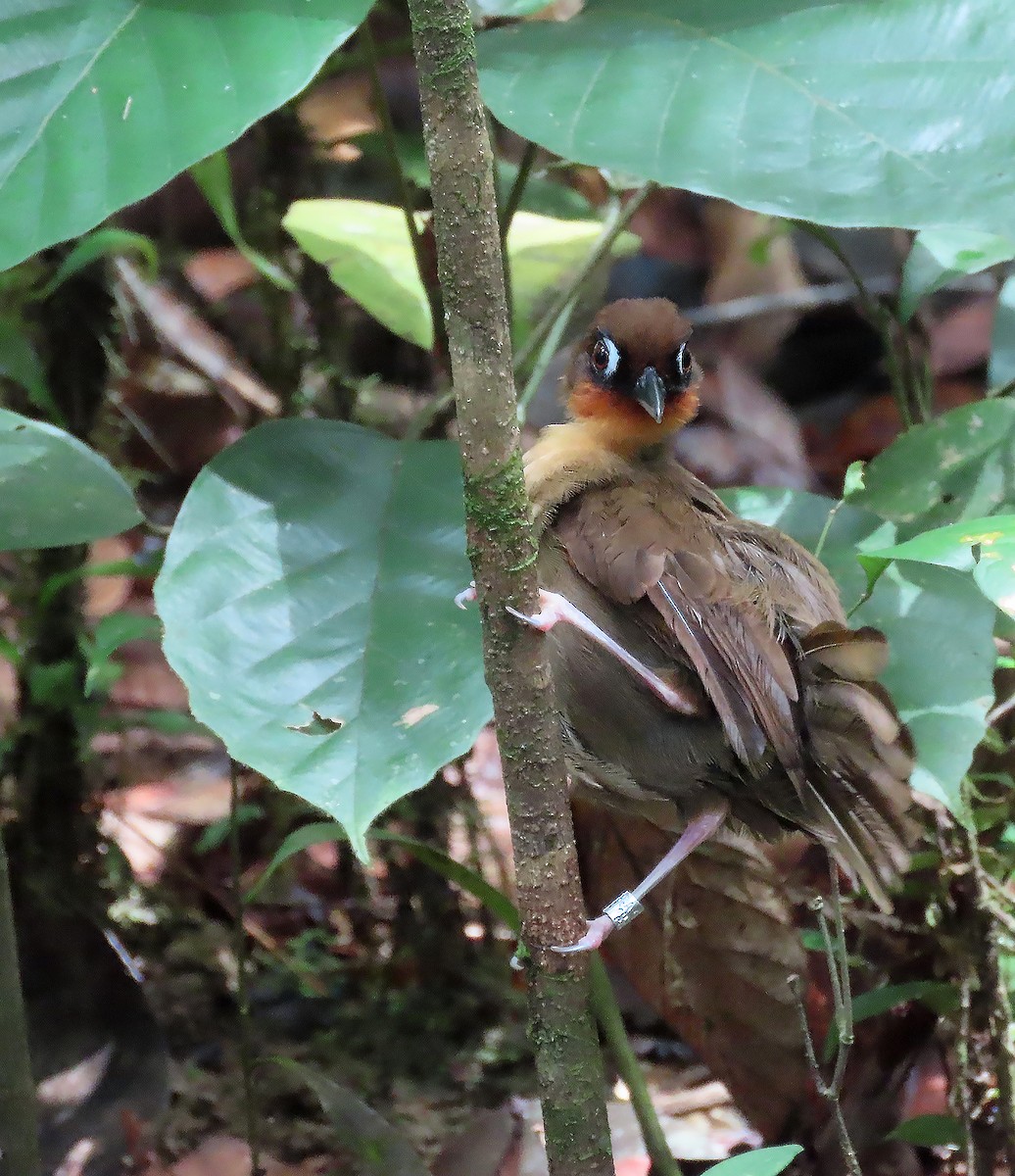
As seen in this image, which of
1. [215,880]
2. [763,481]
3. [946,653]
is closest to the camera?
[946,653]

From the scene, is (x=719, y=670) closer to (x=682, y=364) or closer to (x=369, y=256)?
(x=682, y=364)

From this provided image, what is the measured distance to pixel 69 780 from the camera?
7.59 feet

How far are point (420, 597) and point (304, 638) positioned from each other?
5.9 inches

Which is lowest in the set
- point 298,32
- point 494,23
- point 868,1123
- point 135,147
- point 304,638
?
point 868,1123

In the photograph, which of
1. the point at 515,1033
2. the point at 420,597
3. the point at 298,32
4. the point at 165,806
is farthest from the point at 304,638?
the point at 165,806

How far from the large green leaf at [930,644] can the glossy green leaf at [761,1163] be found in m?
0.51

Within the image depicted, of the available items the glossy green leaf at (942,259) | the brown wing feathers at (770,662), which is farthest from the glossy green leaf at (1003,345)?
the brown wing feathers at (770,662)

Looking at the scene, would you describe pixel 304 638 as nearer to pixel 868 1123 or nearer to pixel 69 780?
pixel 69 780

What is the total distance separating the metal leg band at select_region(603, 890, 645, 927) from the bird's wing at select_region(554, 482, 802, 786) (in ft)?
0.71

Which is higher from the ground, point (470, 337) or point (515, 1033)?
point (470, 337)

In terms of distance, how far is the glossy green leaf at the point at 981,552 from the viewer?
1033mm

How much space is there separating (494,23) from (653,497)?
4.29 ft

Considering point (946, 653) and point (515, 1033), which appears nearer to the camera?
point (946, 653)

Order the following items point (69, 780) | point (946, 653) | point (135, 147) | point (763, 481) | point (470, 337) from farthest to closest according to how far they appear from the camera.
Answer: point (763, 481) < point (69, 780) < point (946, 653) < point (135, 147) < point (470, 337)
